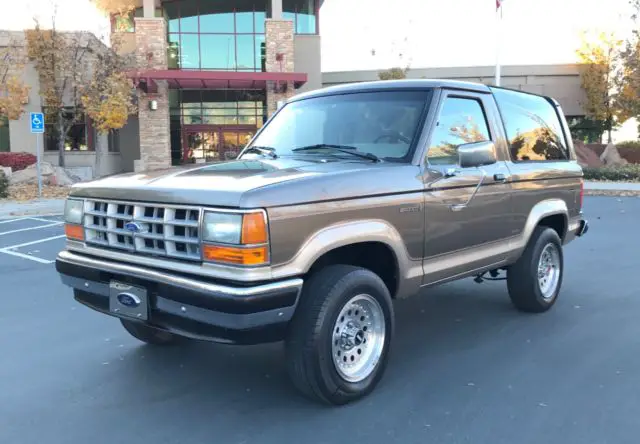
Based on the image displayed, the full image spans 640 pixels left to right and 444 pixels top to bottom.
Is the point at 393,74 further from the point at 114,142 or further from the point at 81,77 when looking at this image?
the point at 81,77

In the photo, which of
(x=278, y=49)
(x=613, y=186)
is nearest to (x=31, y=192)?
(x=278, y=49)

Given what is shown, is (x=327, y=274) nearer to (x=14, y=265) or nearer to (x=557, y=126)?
(x=557, y=126)

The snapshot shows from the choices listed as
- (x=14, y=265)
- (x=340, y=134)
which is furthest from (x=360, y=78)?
(x=340, y=134)

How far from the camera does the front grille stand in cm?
324

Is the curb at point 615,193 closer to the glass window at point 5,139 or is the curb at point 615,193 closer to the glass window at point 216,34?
the glass window at point 216,34

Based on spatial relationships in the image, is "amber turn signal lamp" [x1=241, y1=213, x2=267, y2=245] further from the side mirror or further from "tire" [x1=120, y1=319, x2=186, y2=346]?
"tire" [x1=120, y1=319, x2=186, y2=346]

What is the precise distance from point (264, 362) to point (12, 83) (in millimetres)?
19840

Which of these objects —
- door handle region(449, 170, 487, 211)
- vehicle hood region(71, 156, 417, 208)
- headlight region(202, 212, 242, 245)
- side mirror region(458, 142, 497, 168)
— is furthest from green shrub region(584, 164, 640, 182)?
headlight region(202, 212, 242, 245)

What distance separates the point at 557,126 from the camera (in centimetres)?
594

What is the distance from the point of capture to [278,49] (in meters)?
24.5

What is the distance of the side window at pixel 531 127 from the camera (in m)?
5.11

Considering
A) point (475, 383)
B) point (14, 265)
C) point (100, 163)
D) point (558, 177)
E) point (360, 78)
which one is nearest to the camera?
point (475, 383)

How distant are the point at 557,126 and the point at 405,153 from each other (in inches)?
103

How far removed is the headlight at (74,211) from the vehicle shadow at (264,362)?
114 centimetres
